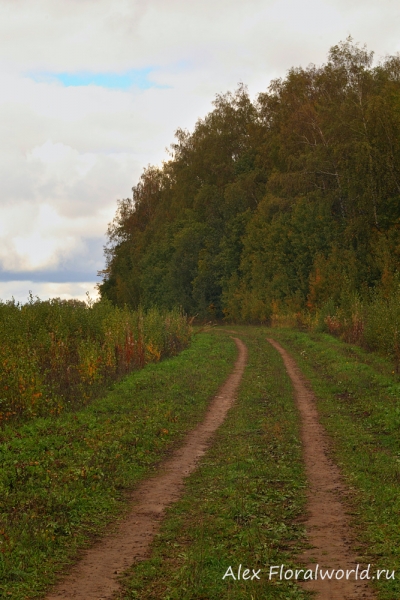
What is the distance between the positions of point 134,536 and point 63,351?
10242 millimetres

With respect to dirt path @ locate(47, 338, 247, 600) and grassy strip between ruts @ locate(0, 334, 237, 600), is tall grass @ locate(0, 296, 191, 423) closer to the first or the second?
grassy strip between ruts @ locate(0, 334, 237, 600)

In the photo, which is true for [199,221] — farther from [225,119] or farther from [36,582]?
[36,582]

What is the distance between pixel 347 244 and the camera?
4116 cm

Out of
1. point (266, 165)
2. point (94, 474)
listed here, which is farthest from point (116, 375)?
point (266, 165)

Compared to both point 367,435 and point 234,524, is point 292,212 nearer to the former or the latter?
point 367,435

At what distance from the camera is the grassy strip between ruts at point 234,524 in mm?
5539

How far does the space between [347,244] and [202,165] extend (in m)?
35.0

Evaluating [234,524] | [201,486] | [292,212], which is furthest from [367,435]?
[292,212]

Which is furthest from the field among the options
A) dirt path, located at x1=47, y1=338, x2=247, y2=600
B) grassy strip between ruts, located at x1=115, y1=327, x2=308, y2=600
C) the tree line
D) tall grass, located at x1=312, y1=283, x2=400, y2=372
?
the tree line

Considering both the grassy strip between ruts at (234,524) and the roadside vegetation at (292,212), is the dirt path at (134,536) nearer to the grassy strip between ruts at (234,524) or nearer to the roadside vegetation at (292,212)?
the grassy strip between ruts at (234,524)

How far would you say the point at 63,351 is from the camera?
16.7 meters

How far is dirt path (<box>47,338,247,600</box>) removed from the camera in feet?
Answer: 18.6

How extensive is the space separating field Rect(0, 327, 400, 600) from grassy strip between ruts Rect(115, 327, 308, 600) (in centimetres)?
2

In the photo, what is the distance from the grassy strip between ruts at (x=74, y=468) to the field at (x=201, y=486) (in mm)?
22
